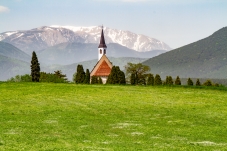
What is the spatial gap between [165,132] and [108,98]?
21580mm

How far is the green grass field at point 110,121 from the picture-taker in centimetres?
1723

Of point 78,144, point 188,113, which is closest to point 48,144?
point 78,144

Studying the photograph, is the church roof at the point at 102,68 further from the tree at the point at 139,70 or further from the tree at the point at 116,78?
the tree at the point at 116,78

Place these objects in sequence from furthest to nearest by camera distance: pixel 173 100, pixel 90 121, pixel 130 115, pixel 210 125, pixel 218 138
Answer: pixel 173 100
pixel 130 115
pixel 90 121
pixel 210 125
pixel 218 138

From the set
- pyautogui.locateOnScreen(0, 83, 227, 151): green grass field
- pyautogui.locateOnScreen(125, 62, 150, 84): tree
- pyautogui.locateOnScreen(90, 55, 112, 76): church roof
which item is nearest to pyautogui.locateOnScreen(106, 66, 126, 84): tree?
pyautogui.locateOnScreen(0, 83, 227, 151): green grass field

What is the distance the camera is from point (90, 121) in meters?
26.0

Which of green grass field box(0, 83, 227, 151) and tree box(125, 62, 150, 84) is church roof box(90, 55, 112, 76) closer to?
tree box(125, 62, 150, 84)

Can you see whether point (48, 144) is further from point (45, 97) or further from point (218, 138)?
point (45, 97)

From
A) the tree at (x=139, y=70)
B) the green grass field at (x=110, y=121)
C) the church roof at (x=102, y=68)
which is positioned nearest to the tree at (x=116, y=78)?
A: the green grass field at (x=110, y=121)

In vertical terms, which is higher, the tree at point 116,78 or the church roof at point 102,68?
the church roof at point 102,68

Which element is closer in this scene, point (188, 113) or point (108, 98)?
point (188, 113)

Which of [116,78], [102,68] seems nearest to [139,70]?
[102,68]

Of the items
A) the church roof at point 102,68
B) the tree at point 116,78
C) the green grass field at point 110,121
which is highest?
the church roof at point 102,68

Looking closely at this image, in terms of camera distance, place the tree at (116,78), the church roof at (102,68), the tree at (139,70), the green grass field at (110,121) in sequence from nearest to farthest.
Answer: the green grass field at (110,121) → the tree at (116,78) → the church roof at (102,68) → the tree at (139,70)
